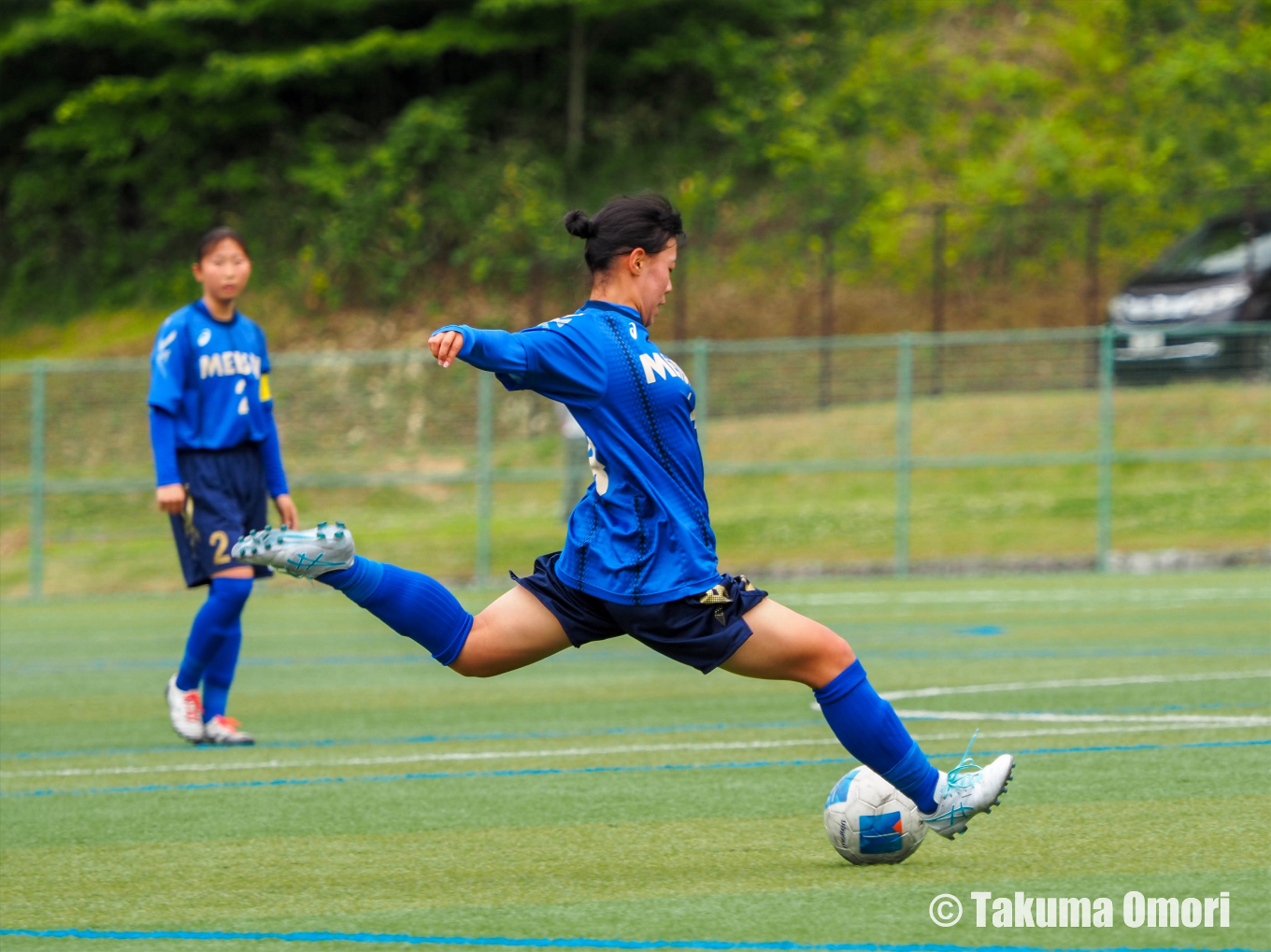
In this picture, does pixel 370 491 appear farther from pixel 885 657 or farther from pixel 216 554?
pixel 216 554

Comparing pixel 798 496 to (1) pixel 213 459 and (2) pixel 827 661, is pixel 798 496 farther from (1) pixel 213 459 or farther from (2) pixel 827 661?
(2) pixel 827 661

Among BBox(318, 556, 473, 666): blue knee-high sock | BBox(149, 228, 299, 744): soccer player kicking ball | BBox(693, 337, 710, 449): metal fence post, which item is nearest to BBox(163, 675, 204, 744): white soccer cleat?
BBox(149, 228, 299, 744): soccer player kicking ball

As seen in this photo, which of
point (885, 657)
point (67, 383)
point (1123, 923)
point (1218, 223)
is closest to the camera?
point (1123, 923)

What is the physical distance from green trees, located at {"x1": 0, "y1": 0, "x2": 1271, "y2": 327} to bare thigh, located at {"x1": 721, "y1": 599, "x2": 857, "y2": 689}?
68.4 feet

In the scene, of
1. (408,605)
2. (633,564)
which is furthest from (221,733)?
(633,564)

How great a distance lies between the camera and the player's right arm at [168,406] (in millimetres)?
6996

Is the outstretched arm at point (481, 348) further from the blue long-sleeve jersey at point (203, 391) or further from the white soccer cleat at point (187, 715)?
the white soccer cleat at point (187, 715)

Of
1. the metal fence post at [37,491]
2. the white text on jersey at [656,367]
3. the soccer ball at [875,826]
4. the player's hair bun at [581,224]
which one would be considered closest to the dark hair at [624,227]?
the player's hair bun at [581,224]

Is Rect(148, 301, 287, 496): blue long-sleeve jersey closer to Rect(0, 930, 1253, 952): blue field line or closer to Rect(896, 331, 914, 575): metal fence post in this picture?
Rect(0, 930, 1253, 952): blue field line

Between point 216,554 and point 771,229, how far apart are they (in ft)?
64.3

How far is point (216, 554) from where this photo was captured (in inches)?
277

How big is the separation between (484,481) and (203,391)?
420 inches

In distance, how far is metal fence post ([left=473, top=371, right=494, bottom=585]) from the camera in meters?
17.8

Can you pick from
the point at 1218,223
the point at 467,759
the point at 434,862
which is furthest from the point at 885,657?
the point at 1218,223
